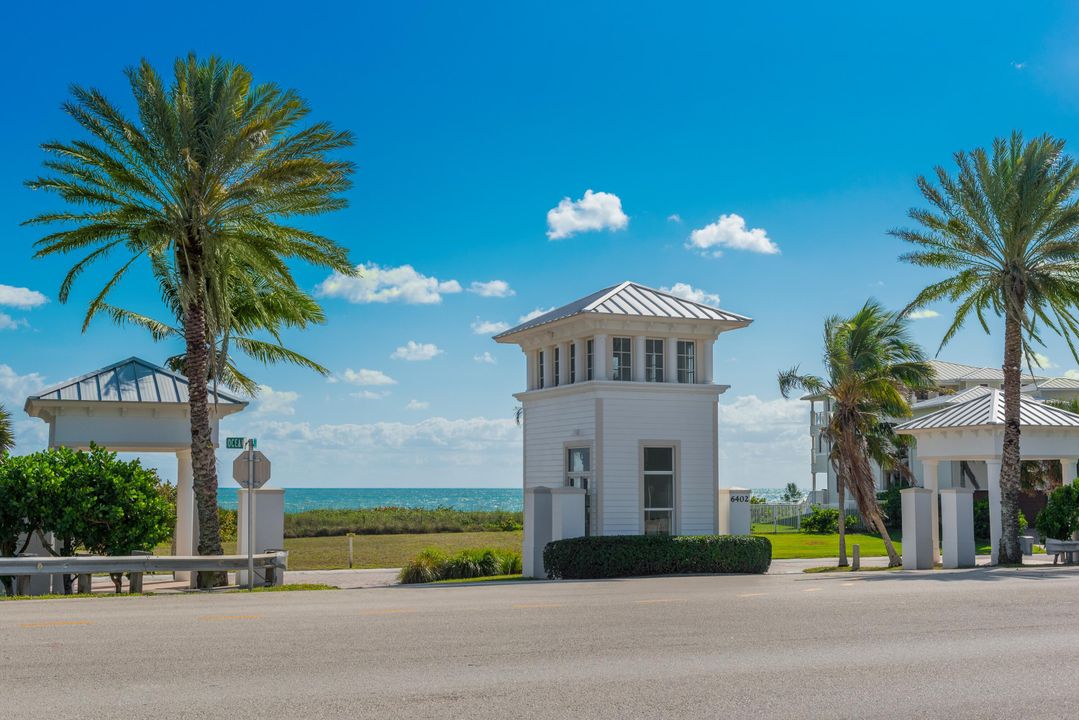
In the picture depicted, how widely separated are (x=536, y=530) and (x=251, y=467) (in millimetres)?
7106

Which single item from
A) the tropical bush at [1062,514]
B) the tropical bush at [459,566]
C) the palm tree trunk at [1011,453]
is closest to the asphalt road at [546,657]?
the tropical bush at [459,566]

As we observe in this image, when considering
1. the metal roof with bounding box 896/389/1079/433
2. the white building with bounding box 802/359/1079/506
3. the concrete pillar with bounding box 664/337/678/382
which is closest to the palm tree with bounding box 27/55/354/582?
the concrete pillar with bounding box 664/337/678/382

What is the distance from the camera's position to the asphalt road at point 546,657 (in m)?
8.73

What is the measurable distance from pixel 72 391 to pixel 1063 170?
23813 millimetres

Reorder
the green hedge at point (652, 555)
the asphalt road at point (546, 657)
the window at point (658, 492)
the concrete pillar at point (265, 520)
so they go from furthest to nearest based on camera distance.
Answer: the window at point (658, 492) → the green hedge at point (652, 555) → the concrete pillar at point (265, 520) → the asphalt road at point (546, 657)

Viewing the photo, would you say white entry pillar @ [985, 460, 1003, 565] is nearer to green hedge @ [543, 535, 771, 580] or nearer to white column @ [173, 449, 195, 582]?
green hedge @ [543, 535, 771, 580]

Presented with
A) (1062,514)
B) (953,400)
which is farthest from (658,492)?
(953,400)

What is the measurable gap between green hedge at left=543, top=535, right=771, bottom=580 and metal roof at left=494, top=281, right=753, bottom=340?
5332mm

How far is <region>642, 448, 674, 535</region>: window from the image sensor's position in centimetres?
2644

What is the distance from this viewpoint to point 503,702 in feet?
28.9

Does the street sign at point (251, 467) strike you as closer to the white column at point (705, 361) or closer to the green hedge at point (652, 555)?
the green hedge at point (652, 555)

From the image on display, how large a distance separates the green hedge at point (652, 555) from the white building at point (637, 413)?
1.23 metres

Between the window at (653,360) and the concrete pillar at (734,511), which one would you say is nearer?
the window at (653,360)

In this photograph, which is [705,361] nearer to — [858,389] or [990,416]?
[858,389]
